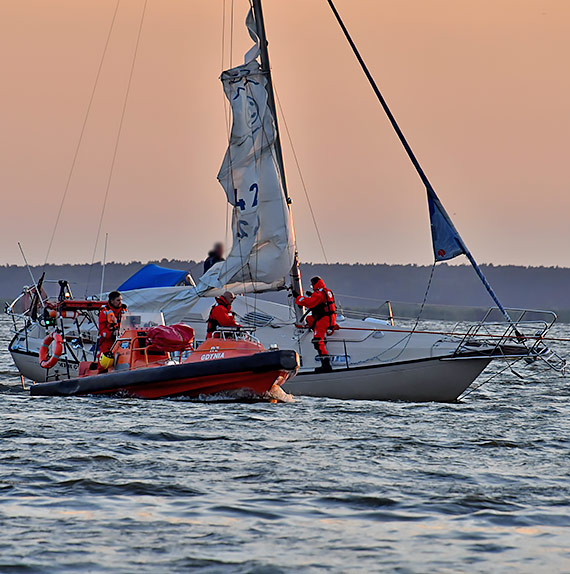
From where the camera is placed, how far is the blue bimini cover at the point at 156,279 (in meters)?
22.1

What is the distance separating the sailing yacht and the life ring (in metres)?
0.29

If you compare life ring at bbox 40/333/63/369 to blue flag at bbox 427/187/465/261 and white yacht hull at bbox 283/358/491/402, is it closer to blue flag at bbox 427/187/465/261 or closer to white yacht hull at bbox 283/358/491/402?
white yacht hull at bbox 283/358/491/402

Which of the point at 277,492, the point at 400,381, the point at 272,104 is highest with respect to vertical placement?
the point at 272,104

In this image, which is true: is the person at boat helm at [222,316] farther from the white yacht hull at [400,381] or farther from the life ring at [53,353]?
the life ring at [53,353]

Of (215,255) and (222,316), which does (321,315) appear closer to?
(222,316)

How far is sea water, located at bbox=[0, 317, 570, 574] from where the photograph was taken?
274 inches

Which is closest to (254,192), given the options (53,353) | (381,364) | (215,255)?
(215,255)

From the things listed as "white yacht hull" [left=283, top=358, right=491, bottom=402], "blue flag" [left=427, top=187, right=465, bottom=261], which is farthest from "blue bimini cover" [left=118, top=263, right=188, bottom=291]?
"blue flag" [left=427, top=187, right=465, bottom=261]

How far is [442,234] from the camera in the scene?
58.9 ft

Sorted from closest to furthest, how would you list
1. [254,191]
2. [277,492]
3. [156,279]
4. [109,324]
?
[277,492] → [109,324] → [254,191] → [156,279]

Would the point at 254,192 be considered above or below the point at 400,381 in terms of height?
above

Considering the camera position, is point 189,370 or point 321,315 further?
point 321,315

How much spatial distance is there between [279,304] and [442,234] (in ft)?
12.9

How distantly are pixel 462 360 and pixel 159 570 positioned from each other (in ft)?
36.6
